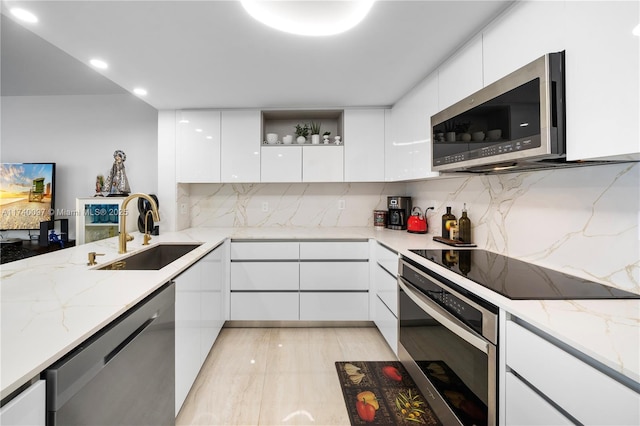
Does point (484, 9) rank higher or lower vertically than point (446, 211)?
higher

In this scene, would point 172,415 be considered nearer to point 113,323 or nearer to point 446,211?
point 113,323

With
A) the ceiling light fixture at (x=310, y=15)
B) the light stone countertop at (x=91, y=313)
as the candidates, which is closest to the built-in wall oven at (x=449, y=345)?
the light stone countertop at (x=91, y=313)

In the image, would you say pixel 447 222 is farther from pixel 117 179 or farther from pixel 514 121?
pixel 117 179

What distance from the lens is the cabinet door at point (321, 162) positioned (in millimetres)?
3000

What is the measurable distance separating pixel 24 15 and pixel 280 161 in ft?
6.31

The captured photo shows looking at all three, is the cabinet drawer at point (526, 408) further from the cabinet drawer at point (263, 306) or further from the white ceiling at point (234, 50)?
the cabinet drawer at point (263, 306)

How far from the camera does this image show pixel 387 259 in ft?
7.55

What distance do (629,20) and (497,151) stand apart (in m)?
0.56

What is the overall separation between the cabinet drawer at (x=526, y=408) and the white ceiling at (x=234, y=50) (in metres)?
1.62

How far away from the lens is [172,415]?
144 centimetres

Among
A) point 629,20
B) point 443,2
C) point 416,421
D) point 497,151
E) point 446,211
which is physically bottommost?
point 416,421

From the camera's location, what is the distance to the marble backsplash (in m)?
1.20

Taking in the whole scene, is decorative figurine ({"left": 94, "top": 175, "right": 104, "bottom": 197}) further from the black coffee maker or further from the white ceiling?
the black coffee maker

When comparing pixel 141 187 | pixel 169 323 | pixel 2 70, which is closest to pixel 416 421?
pixel 169 323
